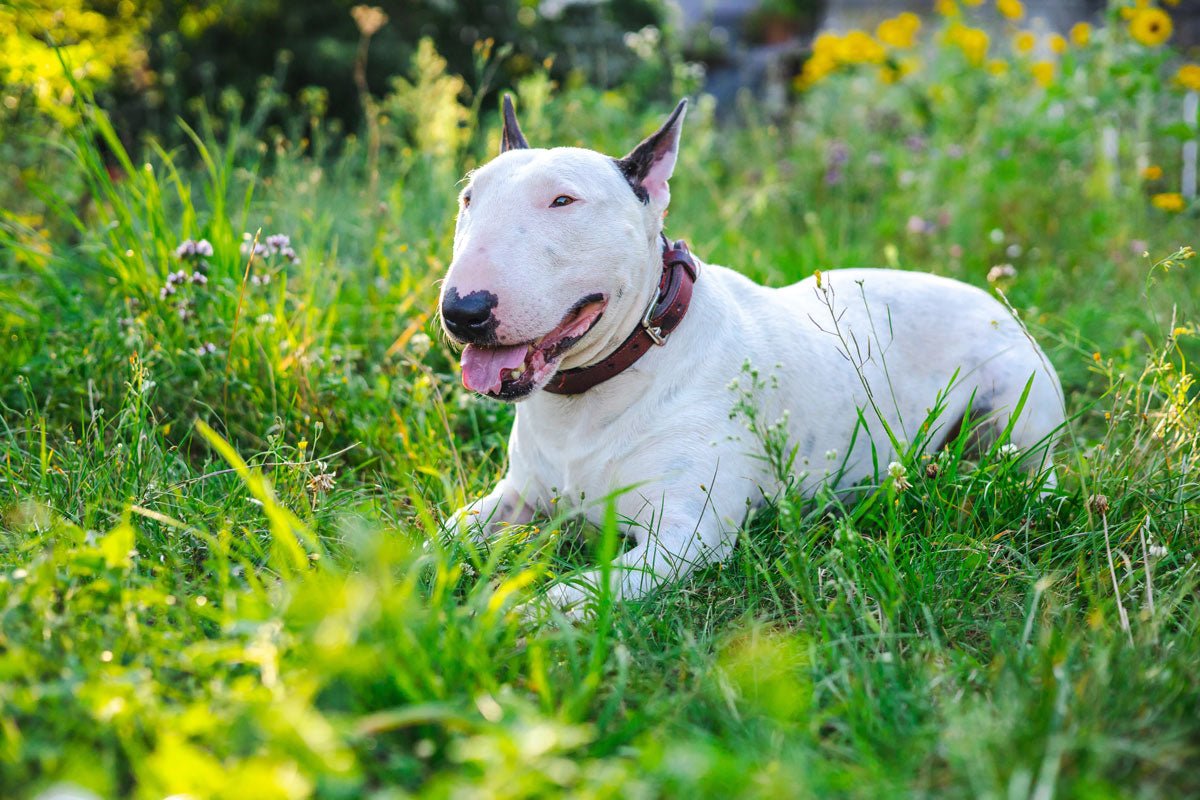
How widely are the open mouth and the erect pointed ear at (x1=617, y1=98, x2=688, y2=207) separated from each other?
1.31 ft

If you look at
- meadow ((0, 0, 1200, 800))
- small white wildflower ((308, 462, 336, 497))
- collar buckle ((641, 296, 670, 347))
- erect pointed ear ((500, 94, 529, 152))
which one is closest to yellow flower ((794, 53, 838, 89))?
meadow ((0, 0, 1200, 800))

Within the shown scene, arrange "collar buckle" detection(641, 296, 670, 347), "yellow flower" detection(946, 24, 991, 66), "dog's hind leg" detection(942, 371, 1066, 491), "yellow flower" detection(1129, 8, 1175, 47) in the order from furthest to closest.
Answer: "yellow flower" detection(946, 24, 991, 66) < "yellow flower" detection(1129, 8, 1175, 47) < "dog's hind leg" detection(942, 371, 1066, 491) < "collar buckle" detection(641, 296, 670, 347)

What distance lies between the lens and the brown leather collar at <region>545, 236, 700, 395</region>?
2.56 metres

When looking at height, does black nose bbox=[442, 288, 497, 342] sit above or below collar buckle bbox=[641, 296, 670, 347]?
above

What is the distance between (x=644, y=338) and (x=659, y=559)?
61 cm

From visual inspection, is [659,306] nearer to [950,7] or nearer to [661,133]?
[661,133]

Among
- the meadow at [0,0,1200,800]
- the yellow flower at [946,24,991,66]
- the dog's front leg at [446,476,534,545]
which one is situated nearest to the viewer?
the meadow at [0,0,1200,800]

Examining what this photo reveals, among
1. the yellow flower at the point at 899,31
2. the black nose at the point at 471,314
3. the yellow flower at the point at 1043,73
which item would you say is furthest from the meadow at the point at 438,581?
the yellow flower at the point at 899,31

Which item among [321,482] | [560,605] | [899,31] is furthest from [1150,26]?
[321,482]

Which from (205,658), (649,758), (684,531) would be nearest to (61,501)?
(205,658)

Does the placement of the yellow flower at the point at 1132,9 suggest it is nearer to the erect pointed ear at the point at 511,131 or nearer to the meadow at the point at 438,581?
the meadow at the point at 438,581

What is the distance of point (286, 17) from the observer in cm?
840

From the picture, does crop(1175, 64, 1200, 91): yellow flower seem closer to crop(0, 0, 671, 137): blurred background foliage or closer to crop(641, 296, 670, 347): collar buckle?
crop(0, 0, 671, 137): blurred background foliage

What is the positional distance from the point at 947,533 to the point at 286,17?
8004 millimetres
